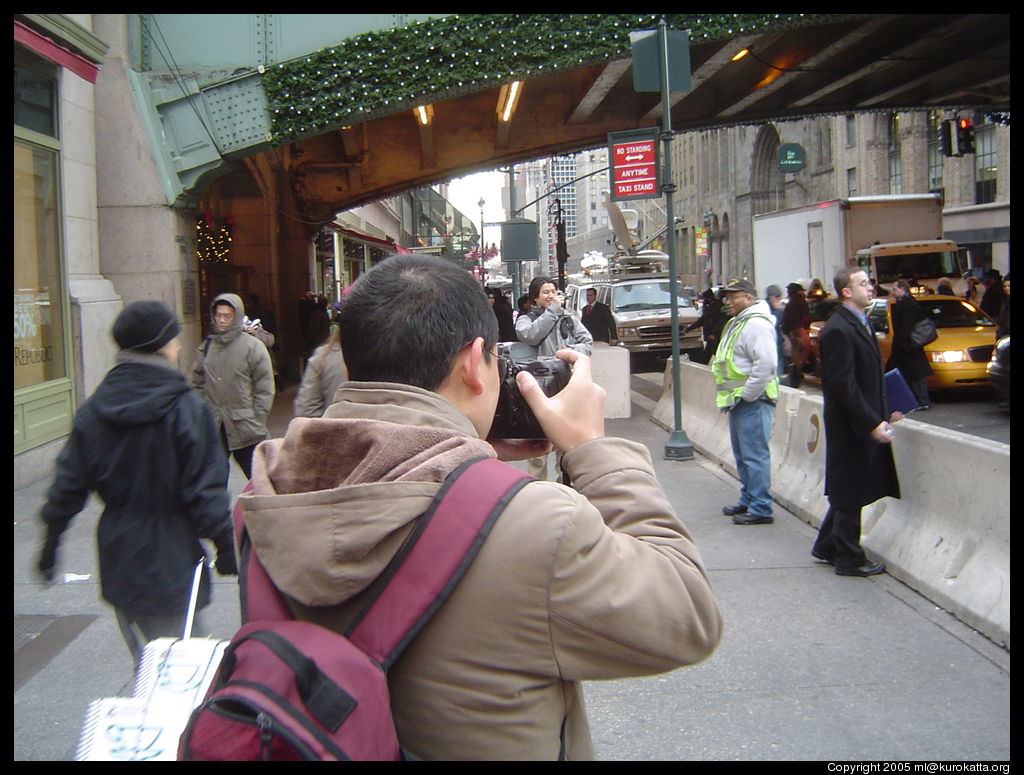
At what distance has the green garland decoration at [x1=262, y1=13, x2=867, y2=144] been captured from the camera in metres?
12.6

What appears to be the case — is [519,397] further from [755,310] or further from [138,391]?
[755,310]

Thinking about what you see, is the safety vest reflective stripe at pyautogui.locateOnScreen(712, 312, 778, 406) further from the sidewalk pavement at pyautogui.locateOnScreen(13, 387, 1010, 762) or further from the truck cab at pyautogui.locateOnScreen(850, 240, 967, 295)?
the truck cab at pyautogui.locateOnScreen(850, 240, 967, 295)

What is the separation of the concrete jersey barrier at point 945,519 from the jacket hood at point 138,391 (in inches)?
163

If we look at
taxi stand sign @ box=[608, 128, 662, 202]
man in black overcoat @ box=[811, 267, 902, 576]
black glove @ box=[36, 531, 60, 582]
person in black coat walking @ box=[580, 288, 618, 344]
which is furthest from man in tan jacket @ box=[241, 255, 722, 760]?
person in black coat walking @ box=[580, 288, 618, 344]

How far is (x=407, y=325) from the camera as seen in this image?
1.57 meters

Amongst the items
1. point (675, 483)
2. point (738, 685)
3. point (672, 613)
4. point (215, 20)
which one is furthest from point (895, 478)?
point (215, 20)

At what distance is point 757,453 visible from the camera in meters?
7.55

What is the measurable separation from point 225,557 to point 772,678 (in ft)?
8.56

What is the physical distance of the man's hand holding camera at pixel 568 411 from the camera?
5.39 ft

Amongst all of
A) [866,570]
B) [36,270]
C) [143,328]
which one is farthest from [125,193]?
[866,570]

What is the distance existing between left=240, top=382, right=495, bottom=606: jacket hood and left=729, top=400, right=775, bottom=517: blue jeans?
6.31m

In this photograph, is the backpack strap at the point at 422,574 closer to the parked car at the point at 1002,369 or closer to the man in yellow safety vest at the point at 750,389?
the man in yellow safety vest at the point at 750,389

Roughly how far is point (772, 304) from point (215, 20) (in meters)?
9.62

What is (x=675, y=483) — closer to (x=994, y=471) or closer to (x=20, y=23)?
(x=994, y=471)
